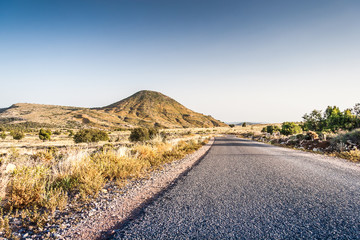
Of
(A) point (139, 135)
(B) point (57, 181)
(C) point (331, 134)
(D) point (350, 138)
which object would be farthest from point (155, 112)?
(B) point (57, 181)

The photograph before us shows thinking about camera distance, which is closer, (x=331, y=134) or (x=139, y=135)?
(x=331, y=134)

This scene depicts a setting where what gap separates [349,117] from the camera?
16.7m

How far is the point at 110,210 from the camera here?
3227 mm

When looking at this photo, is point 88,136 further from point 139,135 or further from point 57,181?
point 57,181

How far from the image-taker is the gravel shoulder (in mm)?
2547

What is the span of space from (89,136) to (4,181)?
27.8 m

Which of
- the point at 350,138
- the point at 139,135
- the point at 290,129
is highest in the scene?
the point at 290,129

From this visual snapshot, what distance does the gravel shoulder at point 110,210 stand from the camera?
255 cm

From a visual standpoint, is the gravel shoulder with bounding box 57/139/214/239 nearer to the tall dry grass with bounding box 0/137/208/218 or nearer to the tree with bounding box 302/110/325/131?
the tall dry grass with bounding box 0/137/208/218

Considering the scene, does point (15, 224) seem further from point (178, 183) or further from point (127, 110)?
point (127, 110)

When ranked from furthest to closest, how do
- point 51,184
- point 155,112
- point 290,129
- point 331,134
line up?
1. point 155,112
2. point 290,129
3. point 331,134
4. point 51,184

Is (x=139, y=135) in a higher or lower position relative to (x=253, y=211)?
lower

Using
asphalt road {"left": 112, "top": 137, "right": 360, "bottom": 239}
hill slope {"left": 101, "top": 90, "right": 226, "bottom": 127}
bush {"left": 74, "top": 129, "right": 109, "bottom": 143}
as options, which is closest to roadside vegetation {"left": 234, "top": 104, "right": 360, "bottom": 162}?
asphalt road {"left": 112, "top": 137, "right": 360, "bottom": 239}

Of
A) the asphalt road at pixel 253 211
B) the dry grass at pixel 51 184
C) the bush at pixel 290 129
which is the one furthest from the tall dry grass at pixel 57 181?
the bush at pixel 290 129
